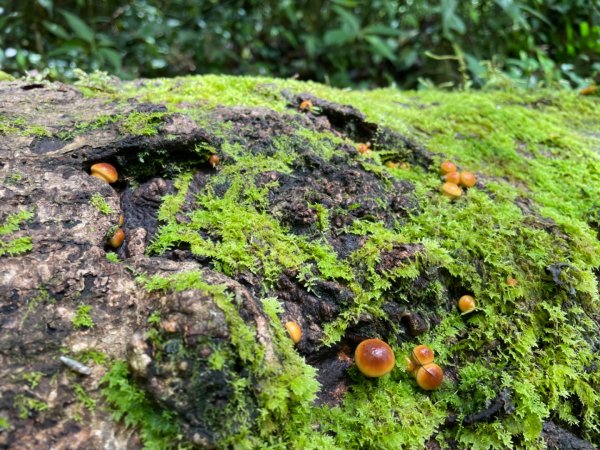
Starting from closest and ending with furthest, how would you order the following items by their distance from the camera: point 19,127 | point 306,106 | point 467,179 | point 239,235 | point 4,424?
Answer: point 4,424 → point 239,235 → point 19,127 → point 467,179 → point 306,106

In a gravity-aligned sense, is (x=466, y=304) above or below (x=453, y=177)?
below

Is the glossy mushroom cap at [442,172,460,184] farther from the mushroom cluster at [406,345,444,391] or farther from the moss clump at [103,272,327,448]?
the moss clump at [103,272,327,448]

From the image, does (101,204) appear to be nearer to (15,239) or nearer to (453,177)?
(15,239)

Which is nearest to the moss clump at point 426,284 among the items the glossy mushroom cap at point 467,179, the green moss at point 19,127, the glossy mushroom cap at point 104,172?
the glossy mushroom cap at point 467,179

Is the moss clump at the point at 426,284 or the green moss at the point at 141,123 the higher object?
the green moss at the point at 141,123

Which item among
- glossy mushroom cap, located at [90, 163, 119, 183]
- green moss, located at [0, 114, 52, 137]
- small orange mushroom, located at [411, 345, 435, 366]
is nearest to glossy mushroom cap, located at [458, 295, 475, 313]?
small orange mushroom, located at [411, 345, 435, 366]

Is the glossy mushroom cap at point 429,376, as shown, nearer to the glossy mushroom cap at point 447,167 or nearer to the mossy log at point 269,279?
the mossy log at point 269,279

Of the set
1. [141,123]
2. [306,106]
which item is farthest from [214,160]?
[306,106]
